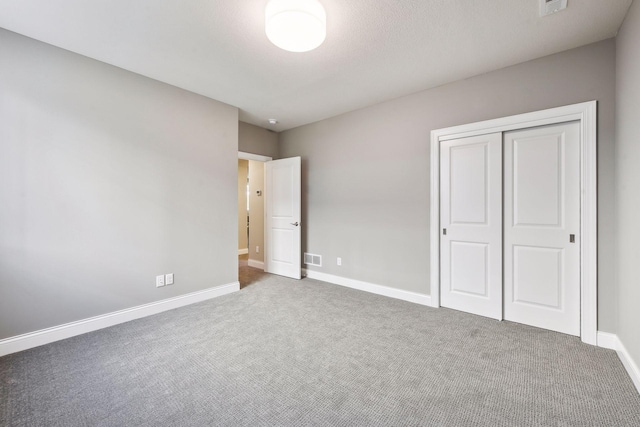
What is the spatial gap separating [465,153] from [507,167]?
446mm

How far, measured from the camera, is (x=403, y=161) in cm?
351

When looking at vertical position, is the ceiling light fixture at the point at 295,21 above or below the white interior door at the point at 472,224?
above

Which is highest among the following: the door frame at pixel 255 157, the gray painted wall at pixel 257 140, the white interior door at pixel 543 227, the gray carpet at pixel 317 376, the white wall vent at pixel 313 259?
the gray painted wall at pixel 257 140

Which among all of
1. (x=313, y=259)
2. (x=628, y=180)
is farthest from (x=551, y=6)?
(x=313, y=259)

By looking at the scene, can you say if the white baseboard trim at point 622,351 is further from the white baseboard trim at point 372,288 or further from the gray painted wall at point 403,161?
the white baseboard trim at point 372,288

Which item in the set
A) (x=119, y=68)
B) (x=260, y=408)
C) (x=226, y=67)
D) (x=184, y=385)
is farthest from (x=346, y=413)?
(x=119, y=68)

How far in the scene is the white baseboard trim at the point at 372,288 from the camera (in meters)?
3.35

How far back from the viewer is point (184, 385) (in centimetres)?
181

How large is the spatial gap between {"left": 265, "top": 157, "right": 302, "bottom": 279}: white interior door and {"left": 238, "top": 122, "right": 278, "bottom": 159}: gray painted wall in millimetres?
277

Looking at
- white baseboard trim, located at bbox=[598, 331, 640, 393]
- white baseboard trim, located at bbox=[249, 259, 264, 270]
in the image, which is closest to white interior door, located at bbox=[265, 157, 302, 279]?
white baseboard trim, located at bbox=[249, 259, 264, 270]

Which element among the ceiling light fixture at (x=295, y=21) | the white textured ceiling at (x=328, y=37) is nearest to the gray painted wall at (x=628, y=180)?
the white textured ceiling at (x=328, y=37)

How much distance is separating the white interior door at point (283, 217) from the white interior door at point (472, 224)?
2.26 m

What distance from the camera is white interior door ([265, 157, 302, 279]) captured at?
4480 mm

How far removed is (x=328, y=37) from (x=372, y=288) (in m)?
3.08
